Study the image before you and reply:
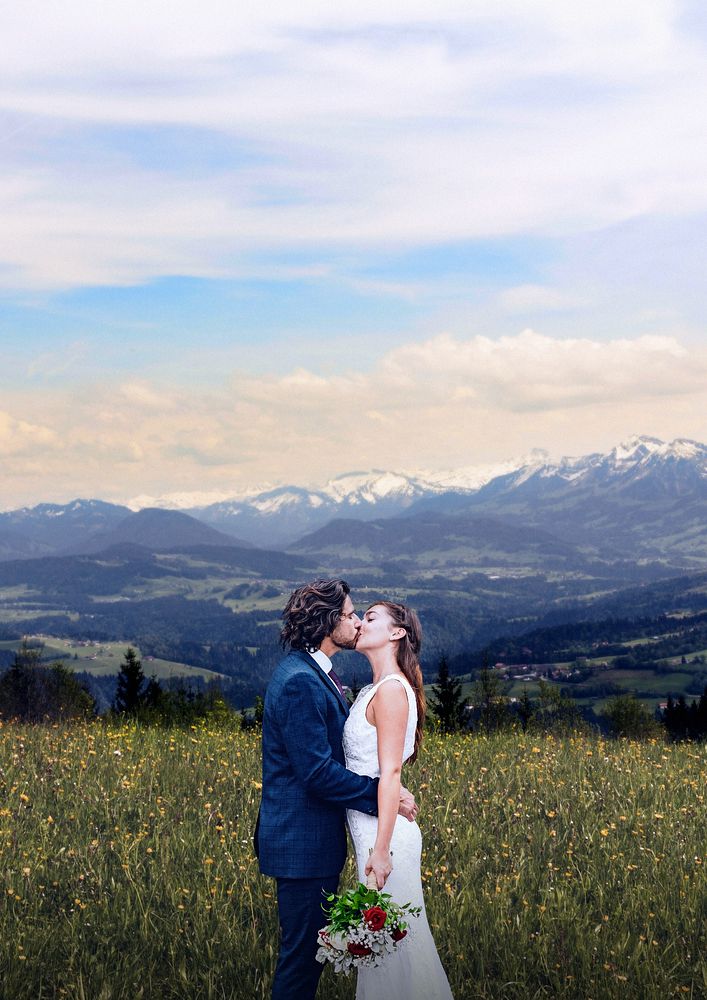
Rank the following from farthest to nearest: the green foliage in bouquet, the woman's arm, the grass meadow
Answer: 1. the grass meadow
2. the woman's arm
3. the green foliage in bouquet

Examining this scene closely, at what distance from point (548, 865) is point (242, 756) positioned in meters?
5.49

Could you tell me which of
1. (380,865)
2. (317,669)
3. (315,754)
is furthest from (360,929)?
(317,669)

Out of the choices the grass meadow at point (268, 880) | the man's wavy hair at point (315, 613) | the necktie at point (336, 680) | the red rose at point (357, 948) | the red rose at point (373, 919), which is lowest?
the grass meadow at point (268, 880)

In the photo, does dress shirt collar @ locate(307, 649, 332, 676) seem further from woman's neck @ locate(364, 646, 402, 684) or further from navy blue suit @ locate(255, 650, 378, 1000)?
woman's neck @ locate(364, 646, 402, 684)

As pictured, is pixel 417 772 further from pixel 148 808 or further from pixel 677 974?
pixel 677 974

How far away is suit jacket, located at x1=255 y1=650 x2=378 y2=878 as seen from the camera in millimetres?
5805

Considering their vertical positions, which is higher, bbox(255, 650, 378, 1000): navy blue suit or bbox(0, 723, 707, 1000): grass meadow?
bbox(255, 650, 378, 1000): navy blue suit

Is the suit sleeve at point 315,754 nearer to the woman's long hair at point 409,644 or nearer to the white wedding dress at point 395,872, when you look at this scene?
the white wedding dress at point 395,872

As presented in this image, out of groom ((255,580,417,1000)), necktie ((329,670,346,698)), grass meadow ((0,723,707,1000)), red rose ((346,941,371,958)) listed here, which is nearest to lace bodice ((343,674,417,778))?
groom ((255,580,417,1000))

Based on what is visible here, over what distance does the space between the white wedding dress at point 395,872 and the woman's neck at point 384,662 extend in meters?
0.06

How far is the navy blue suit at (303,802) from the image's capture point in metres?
5.81

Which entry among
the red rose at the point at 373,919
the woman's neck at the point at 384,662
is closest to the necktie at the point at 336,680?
the woman's neck at the point at 384,662

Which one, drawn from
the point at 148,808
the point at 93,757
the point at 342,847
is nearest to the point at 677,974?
the point at 342,847

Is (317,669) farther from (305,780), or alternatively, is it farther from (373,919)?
(373,919)
